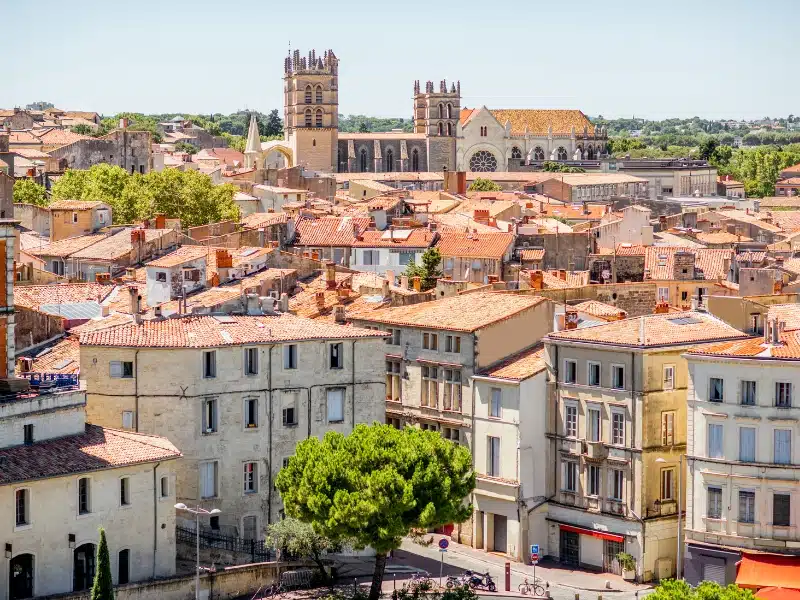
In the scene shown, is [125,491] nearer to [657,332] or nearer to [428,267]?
[657,332]

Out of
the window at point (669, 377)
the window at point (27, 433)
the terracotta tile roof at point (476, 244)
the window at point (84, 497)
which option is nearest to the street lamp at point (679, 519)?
the window at point (669, 377)

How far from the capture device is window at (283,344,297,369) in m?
66.8

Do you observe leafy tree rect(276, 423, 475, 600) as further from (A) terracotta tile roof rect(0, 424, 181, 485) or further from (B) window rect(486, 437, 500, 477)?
(B) window rect(486, 437, 500, 477)

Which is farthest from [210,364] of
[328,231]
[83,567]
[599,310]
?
[328,231]

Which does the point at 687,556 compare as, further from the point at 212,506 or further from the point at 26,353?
the point at 26,353

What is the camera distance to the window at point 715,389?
6556cm

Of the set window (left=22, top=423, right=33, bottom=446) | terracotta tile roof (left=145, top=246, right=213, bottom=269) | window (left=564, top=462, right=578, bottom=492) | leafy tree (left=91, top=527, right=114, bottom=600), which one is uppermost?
terracotta tile roof (left=145, top=246, right=213, bottom=269)

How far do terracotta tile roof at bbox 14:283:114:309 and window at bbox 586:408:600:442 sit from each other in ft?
72.0

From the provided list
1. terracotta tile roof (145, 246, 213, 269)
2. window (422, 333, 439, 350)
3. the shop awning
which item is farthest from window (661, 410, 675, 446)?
terracotta tile roof (145, 246, 213, 269)

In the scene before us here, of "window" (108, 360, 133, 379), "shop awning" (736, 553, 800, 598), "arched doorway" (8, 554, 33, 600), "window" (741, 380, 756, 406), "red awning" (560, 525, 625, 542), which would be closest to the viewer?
"arched doorway" (8, 554, 33, 600)

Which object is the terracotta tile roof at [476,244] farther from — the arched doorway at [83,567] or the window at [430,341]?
the arched doorway at [83,567]

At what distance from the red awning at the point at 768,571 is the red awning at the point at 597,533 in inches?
246

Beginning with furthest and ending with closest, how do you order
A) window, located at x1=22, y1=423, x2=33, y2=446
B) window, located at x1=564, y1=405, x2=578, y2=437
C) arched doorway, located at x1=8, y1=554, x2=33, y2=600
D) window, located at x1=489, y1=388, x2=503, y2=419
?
window, located at x1=489, y1=388, x2=503, y2=419 < window, located at x1=564, y1=405, x2=578, y2=437 < window, located at x1=22, y1=423, x2=33, y2=446 < arched doorway, located at x1=8, y1=554, x2=33, y2=600

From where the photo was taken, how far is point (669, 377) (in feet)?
225
